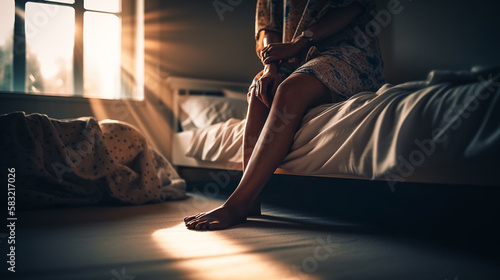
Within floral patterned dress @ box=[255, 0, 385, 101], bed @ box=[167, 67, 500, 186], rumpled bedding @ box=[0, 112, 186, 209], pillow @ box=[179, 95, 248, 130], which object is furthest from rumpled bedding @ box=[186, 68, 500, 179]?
pillow @ box=[179, 95, 248, 130]

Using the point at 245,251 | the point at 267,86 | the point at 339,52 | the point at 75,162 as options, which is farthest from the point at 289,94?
the point at 75,162

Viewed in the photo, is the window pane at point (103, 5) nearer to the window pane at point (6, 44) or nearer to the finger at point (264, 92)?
the window pane at point (6, 44)

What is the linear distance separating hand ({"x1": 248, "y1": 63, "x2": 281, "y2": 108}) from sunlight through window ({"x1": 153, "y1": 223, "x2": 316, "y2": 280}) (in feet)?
1.44

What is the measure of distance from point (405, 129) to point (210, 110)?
4.73 ft

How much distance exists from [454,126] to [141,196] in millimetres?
1170

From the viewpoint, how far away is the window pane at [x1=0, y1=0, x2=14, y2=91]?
88.1 inches

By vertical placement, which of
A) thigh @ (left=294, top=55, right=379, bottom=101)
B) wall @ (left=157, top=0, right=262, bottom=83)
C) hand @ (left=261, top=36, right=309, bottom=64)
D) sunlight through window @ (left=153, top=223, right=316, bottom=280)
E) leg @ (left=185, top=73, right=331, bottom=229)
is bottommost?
sunlight through window @ (left=153, top=223, right=316, bottom=280)

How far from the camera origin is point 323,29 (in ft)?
3.83

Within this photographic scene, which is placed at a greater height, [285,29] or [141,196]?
[285,29]

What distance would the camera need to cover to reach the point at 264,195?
75.0 inches

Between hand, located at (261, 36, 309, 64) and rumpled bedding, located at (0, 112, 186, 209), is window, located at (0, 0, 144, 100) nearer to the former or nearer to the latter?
rumpled bedding, located at (0, 112, 186, 209)

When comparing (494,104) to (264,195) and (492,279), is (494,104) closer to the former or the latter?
(492,279)

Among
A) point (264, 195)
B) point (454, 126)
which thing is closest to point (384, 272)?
point (454, 126)

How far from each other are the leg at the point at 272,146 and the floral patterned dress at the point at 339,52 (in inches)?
1.9
